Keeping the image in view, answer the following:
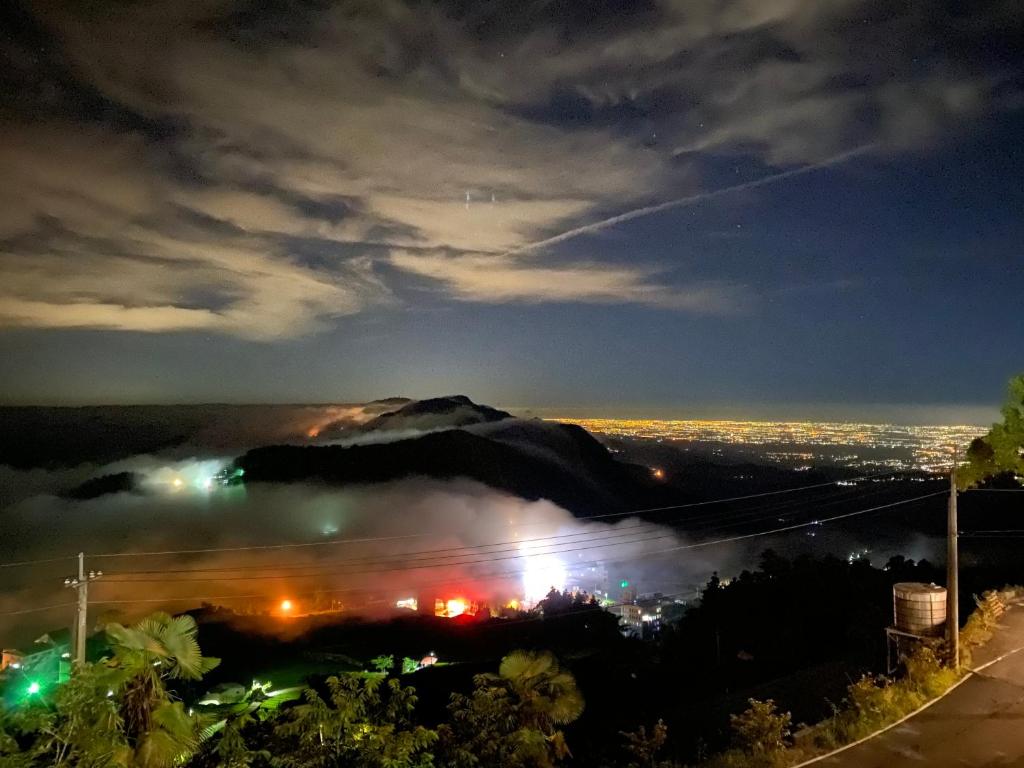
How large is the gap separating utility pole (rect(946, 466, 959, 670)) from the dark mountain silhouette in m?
143

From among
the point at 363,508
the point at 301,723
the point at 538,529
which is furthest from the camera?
the point at 363,508

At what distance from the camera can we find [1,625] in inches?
3661

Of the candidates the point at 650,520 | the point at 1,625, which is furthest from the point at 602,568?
the point at 1,625

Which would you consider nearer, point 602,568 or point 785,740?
point 785,740

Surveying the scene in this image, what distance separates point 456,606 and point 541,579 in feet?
41.8

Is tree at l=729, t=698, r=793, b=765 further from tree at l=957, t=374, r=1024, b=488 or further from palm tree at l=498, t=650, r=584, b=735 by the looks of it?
tree at l=957, t=374, r=1024, b=488

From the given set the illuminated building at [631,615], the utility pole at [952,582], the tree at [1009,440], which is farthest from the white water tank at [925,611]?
the illuminated building at [631,615]

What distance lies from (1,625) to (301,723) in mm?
109369

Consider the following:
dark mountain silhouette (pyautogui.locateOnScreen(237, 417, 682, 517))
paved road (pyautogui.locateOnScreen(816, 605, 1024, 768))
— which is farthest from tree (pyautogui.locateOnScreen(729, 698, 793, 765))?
dark mountain silhouette (pyautogui.locateOnScreen(237, 417, 682, 517))

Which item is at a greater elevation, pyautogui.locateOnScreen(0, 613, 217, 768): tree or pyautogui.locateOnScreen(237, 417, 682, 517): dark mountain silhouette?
pyautogui.locateOnScreen(0, 613, 217, 768): tree

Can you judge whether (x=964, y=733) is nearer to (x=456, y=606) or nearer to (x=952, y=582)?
(x=952, y=582)

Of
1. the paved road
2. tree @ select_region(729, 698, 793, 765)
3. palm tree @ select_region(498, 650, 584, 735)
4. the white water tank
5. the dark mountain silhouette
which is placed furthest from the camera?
the dark mountain silhouette

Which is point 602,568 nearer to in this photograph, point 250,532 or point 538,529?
point 538,529

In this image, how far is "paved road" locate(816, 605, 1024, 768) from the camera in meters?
10.0
